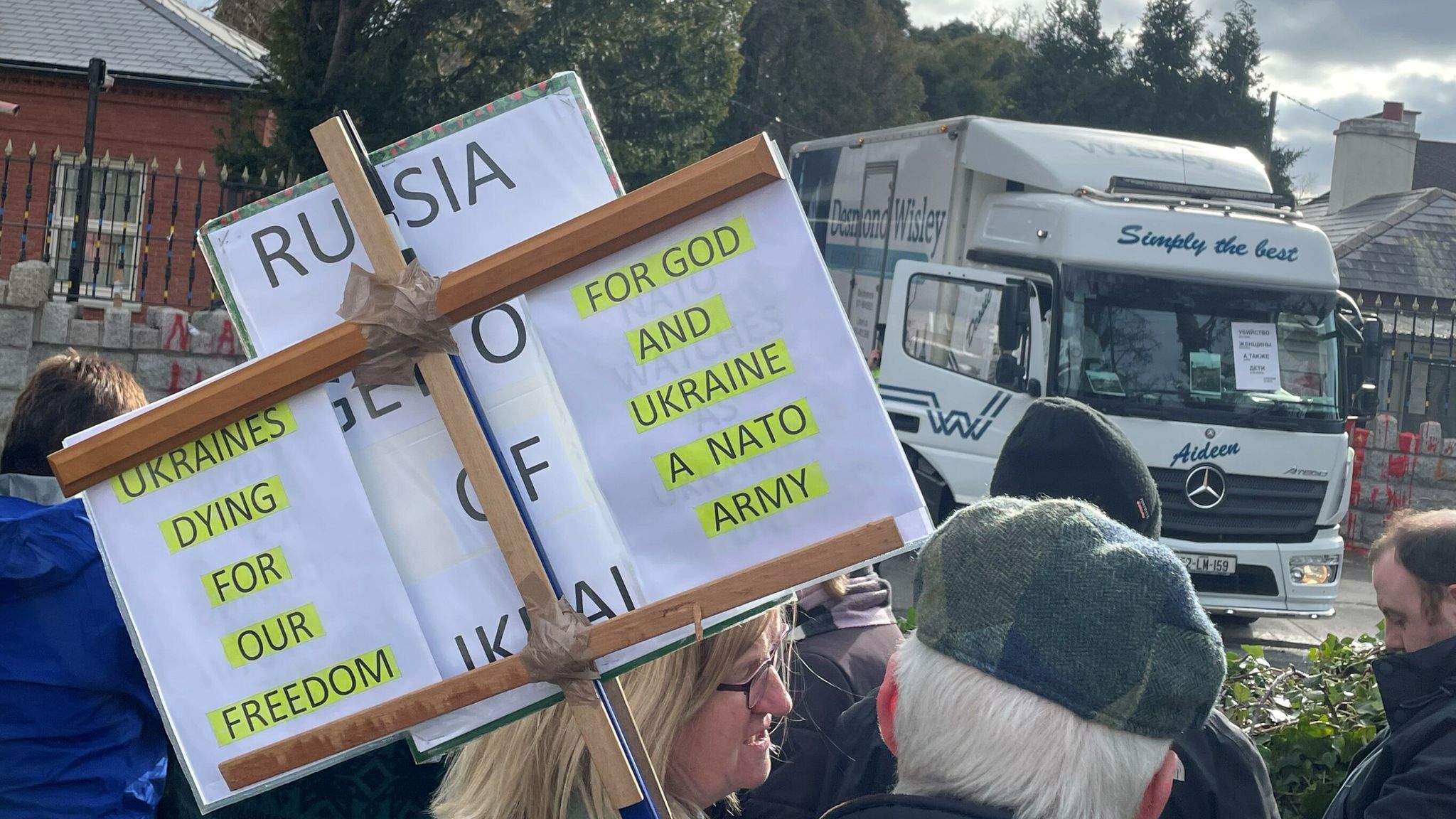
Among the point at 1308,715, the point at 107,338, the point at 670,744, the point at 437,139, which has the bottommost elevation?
the point at 1308,715

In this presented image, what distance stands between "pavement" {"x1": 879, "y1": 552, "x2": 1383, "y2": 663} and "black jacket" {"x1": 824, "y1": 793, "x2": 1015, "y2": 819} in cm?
732

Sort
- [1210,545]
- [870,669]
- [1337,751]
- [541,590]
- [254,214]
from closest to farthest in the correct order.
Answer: [541,590], [254,214], [870,669], [1337,751], [1210,545]

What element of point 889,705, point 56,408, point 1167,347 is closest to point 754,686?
point 889,705

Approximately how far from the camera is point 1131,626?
147 centimetres

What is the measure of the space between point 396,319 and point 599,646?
1.61 feet

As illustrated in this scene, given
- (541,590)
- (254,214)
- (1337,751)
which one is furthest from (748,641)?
(1337,751)

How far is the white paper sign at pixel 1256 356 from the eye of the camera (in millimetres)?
8805

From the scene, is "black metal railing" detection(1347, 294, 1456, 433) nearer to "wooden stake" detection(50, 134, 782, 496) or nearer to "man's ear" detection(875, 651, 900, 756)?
"man's ear" detection(875, 651, 900, 756)

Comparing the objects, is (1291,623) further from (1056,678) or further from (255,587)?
(255,587)

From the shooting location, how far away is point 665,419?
173 cm

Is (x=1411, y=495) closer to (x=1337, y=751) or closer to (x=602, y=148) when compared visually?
(x=1337, y=751)

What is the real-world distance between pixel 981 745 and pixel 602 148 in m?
0.90

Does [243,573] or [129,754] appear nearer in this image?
[243,573]

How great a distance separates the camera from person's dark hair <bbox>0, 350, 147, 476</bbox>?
3.04 metres
